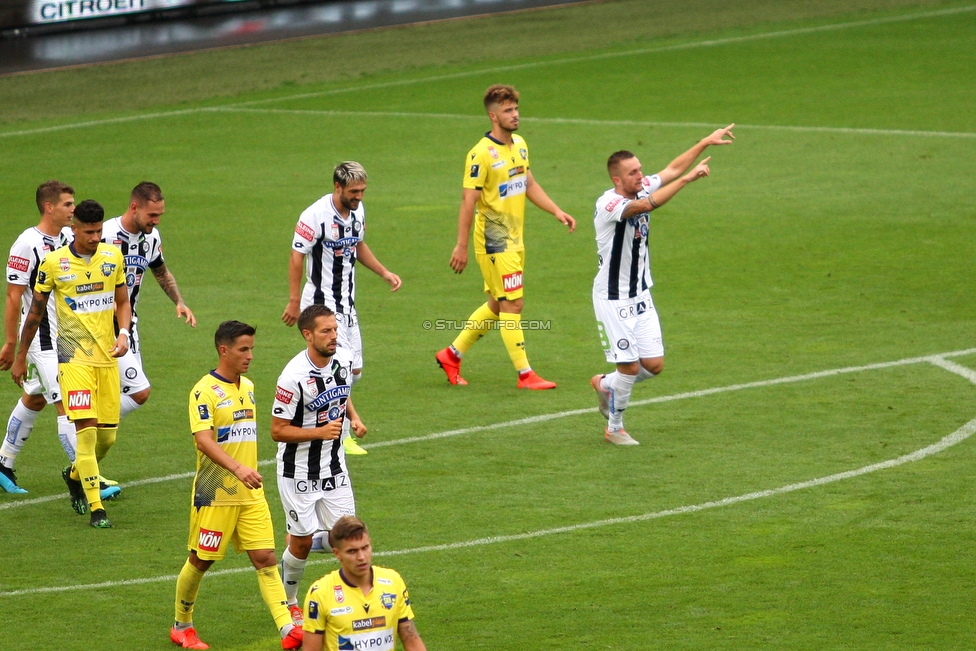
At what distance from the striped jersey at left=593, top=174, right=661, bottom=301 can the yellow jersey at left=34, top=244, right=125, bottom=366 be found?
144 inches

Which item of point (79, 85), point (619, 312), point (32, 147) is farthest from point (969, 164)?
point (79, 85)

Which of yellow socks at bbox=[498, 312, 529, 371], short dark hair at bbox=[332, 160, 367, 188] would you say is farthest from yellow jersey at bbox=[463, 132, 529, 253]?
short dark hair at bbox=[332, 160, 367, 188]

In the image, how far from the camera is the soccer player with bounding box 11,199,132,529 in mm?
9836

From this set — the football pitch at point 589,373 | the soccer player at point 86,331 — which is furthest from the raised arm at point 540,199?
the soccer player at point 86,331

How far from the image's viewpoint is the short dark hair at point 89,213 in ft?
32.0

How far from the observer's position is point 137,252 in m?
10.9

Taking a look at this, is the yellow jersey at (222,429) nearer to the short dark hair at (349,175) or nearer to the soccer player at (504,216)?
the short dark hair at (349,175)

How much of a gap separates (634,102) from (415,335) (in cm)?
1403

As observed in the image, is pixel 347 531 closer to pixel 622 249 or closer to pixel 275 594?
pixel 275 594

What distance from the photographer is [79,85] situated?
31.2m

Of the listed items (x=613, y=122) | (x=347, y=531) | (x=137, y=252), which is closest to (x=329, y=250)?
(x=137, y=252)

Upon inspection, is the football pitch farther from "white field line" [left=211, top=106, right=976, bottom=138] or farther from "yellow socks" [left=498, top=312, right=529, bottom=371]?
"yellow socks" [left=498, top=312, right=529, bottom=371]

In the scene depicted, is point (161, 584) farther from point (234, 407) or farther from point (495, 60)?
point (495, 60)

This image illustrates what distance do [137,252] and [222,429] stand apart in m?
3.11
